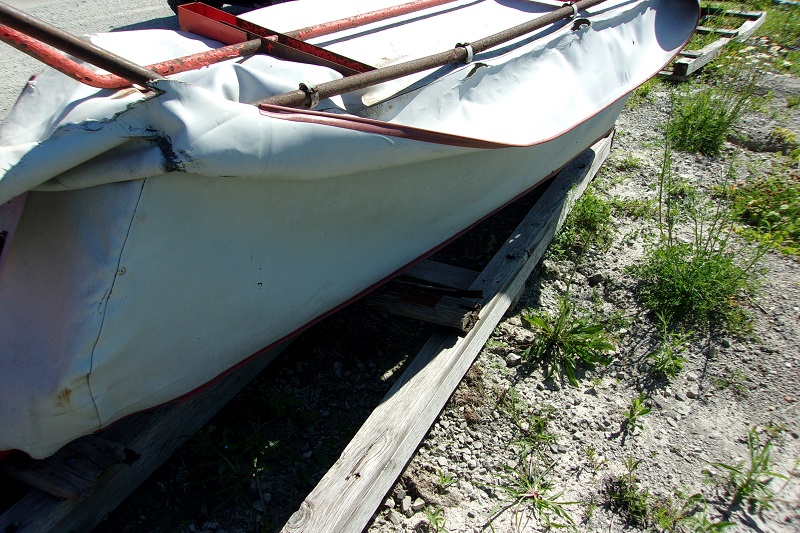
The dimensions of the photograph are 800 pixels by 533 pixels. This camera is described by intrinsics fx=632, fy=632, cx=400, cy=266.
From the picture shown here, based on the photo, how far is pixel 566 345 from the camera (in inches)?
109

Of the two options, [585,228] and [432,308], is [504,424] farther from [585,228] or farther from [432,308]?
[585,228]

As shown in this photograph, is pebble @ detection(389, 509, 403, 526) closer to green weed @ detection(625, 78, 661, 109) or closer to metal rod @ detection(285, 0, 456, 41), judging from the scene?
metal rod @ detection(285, 0, 456, 41)

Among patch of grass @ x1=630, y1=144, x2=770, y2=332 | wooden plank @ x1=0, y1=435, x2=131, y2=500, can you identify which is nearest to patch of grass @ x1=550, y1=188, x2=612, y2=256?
patch of grass @ x1=630, y1=144, x2=770, y2=332

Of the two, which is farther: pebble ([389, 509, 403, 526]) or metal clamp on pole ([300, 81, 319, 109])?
pebble ([389, 509, 403, 526])

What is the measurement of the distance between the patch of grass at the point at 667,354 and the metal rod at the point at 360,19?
1.93 m

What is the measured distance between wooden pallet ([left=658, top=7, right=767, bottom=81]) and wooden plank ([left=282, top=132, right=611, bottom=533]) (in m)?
2.96

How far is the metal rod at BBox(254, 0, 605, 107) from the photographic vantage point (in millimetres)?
1888

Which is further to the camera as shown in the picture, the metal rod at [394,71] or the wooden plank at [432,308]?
the wooden plank at [432,308]

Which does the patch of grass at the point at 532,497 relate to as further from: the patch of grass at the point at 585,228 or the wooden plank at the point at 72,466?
the patch of grass at the point at 585,228

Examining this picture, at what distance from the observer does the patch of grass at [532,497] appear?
85.1 inches

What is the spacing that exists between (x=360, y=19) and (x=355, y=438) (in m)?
1.90

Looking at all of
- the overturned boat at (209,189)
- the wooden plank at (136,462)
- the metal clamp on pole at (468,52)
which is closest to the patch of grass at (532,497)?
the overturned boat at (209,189)

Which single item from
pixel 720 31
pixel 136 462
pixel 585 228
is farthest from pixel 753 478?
pixel 720 31

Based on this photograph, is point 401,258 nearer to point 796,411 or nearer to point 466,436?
point 466,436
